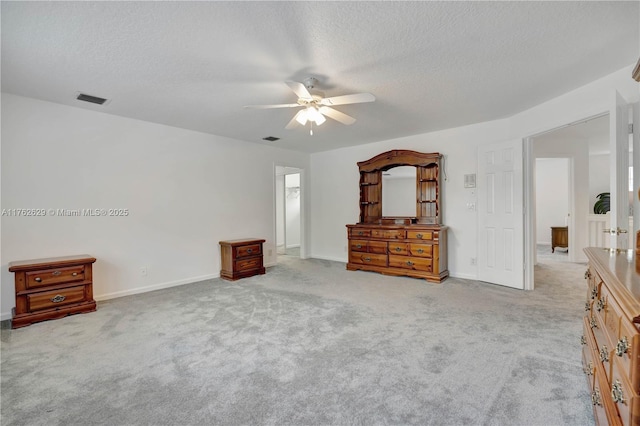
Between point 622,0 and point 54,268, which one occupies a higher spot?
point 622,0

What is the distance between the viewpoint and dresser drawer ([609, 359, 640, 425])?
85 centimetres

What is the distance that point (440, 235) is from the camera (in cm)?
447

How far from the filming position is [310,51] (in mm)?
2283

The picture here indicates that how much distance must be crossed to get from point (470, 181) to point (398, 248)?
151 centimetres

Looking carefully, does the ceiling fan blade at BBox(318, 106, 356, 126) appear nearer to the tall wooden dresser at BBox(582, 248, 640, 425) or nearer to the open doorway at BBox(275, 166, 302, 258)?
the tall wooden dresser at BBox(582, 248, 640, 425)

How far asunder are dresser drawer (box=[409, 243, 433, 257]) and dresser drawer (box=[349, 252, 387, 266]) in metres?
0.49

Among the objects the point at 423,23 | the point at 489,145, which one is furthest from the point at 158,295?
the point at 489,145

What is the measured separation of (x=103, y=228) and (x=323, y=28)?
3.60 metres

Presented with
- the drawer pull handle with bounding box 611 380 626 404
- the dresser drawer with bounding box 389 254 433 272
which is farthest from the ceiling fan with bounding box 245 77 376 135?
the dresser drawer with bounding box 389 254 433 272

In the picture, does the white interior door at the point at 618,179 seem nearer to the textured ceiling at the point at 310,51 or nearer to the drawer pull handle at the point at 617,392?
the textured ceiling at the point at 310,51

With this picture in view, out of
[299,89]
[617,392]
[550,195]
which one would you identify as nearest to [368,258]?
[299,89]

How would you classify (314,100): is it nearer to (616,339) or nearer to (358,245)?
(616,339)

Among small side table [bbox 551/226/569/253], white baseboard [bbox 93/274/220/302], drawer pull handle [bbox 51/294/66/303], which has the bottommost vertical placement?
white baseboard [bbox 93/274/220/302]

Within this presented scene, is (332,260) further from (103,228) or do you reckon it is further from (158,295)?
(103,228)
